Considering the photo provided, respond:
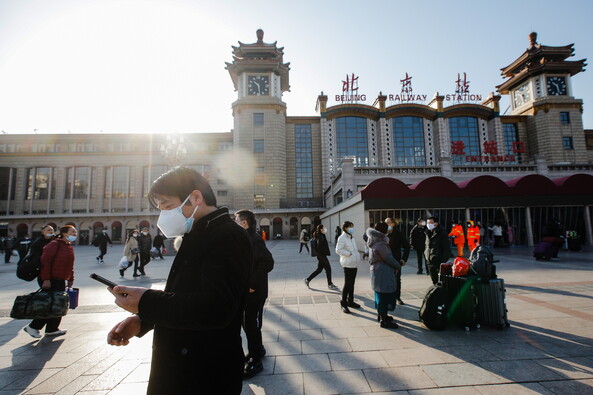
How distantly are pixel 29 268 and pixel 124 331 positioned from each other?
5203 mm

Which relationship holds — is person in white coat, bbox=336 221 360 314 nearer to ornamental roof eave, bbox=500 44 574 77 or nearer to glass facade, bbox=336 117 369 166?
glass facade, bbox=336 117 369 166

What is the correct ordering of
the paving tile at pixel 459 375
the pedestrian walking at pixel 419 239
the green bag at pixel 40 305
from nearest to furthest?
the paving tile at pixel 459 375 → the green bag at pixel 40 305 → the pedestrian walking at pixel 419 239

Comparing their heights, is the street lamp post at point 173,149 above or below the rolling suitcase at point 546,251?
above

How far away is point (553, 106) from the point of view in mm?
44062

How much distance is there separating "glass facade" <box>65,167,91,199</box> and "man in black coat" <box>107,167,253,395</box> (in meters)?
57.3

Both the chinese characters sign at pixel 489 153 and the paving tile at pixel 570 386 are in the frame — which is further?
the chinese characters sign at pixel 489 153

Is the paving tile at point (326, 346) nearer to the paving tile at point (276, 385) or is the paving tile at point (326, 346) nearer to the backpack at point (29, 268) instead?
the paving tile at point (276, 385)

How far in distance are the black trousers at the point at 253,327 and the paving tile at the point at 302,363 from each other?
31cm

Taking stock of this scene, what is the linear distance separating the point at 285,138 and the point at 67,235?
42.0 metres

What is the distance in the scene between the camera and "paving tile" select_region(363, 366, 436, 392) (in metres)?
3.15

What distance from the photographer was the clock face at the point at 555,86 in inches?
1759

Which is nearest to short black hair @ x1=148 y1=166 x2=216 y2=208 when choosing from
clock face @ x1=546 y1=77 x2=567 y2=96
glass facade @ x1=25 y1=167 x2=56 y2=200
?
glass facade @ x1=25 y1=167 x2=56 y2=200

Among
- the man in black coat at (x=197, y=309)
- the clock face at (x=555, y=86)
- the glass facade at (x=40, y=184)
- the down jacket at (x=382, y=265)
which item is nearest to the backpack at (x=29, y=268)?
the man in black coat at (x=197, y=309)

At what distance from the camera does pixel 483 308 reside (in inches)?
196
